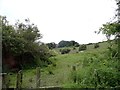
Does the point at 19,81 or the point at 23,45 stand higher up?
the point at 23,45

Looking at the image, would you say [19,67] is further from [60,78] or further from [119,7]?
[119,7]

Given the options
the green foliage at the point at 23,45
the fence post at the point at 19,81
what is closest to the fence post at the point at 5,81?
the fence post at the point at 19,81

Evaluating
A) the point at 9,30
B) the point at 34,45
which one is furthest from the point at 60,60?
the point at 9,30

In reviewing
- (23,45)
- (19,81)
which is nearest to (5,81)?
(19,81)

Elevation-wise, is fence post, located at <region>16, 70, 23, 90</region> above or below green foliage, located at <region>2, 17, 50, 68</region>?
below

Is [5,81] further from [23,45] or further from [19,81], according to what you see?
[23,45]

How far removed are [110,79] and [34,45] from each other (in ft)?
35.5

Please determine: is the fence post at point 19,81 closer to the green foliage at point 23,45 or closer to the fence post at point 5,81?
the fence post at point 5,81

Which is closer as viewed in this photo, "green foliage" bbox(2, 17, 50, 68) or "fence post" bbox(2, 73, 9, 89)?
"fence post" bbox(2, 73, 9, 89)

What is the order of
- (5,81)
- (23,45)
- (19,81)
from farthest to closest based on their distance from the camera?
(23,45), (19,81), (5,81)

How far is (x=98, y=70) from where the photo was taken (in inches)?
406

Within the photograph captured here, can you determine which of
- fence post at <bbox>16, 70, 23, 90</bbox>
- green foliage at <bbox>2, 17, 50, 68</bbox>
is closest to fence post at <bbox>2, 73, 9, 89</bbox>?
fence post at <bbox>16, 70, 23, 90</bbox>

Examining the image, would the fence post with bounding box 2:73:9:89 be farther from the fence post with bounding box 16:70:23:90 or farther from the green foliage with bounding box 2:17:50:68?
the green foliage with bounding box 2:17:50:68

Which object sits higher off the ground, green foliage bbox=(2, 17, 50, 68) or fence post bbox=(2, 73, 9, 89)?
green foliage bbox=(2, 17, 50, 68)
